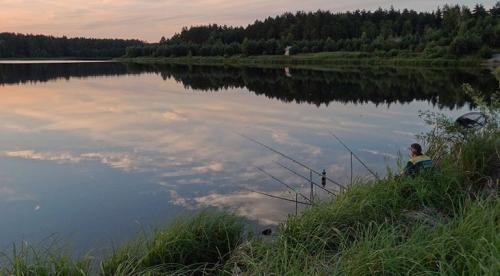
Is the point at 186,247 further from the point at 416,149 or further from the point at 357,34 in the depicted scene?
the point at 357,34

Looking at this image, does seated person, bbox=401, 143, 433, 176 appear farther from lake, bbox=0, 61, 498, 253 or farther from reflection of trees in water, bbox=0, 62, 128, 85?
reflection of trees in water, bbox=0, 62, 128, 85

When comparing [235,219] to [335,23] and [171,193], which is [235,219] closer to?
[171,193]

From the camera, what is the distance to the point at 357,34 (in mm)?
106625

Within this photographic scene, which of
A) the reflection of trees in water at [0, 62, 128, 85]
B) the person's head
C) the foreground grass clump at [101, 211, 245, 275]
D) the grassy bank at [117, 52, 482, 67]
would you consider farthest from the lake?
the grassy bank at [117, 52, 482, 67]

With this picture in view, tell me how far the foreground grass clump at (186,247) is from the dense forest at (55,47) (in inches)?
5597

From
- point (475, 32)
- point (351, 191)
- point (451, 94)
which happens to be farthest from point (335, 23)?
point (351, 191)

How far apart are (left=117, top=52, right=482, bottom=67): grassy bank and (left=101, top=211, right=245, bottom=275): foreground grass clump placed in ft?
205

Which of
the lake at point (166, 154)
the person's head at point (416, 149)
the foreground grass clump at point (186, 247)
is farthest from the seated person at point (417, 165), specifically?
the foreground grass clump at point (186, 247)

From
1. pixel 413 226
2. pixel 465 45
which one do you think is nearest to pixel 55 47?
pixel 465 45

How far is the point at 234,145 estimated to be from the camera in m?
14.8

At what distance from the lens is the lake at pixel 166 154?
8.36m

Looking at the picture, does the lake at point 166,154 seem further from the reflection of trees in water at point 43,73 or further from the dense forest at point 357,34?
the dense forest at point 357,34

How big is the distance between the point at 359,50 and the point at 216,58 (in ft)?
100

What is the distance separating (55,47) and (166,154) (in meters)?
146
